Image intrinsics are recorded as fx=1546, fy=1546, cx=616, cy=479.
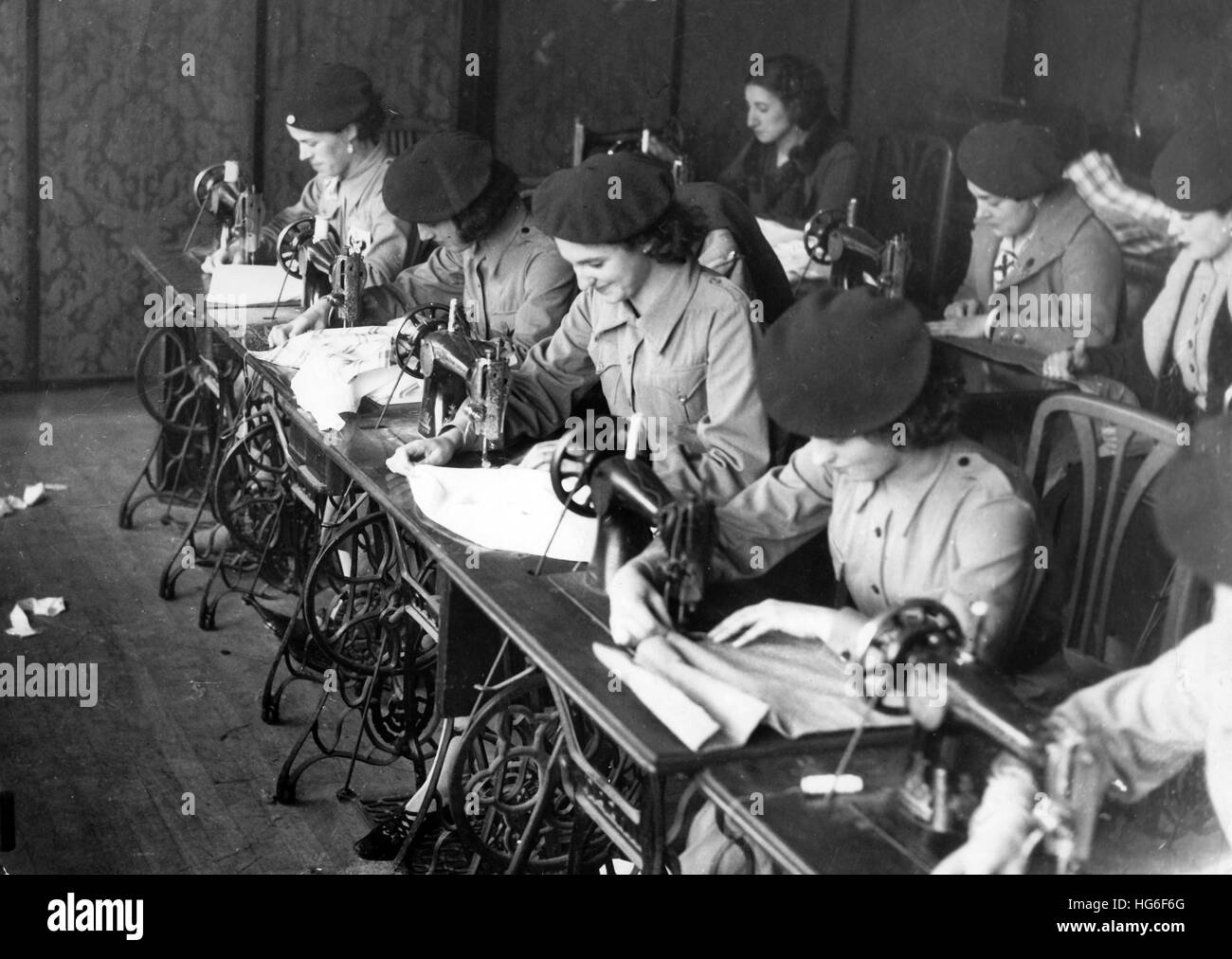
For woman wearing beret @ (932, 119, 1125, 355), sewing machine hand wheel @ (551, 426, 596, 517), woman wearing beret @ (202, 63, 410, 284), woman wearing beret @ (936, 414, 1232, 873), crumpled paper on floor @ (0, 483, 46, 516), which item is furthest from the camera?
crumpled paper on floor @ (0, 483, 46, 516)

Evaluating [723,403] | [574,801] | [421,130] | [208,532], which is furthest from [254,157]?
[574,801]

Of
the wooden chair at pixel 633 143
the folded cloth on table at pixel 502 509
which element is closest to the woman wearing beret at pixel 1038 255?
the folded cloth on table at pixel 502 509

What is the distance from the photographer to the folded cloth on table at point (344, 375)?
3301 mm

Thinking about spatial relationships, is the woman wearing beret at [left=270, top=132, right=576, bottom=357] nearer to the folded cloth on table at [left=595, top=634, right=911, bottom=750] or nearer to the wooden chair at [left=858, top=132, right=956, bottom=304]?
the folded cloth on table at [left=595, top=634, right=911, bottom=750]

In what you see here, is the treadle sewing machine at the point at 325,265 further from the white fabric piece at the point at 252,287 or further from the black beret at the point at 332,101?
the black beret at the point at 332,101

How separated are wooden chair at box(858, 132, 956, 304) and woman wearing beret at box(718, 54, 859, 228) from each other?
349 mm

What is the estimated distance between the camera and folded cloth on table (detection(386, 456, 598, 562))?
254cm

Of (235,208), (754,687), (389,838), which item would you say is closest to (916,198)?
(235,208)

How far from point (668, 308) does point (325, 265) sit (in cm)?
130

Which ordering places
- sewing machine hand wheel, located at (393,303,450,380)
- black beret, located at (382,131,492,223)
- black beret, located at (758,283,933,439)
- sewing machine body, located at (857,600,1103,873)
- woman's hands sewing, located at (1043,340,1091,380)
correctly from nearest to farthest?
sewing machine body, located at (857,600,1103,873) → black beret, located at (758,283,933,439) → sewing machine hand wheel, located at (393,303,450,380) → woman's hands sewing, located at (1043,340,1091,380) → black beret, located at (382,131,492,223)

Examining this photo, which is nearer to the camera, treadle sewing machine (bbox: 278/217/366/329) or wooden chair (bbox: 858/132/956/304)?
treadle sewing machine (bbox: 278/217/366/329)

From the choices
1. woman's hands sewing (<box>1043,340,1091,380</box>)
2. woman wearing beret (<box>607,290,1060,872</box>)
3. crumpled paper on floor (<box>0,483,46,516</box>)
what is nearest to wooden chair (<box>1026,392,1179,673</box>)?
woman wearing beret (<box>607,290,1060,872</box>)

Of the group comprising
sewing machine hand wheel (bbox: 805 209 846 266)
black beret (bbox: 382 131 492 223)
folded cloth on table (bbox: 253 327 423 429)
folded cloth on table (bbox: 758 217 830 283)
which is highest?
black beret (bbox: 382 131 492 223)
